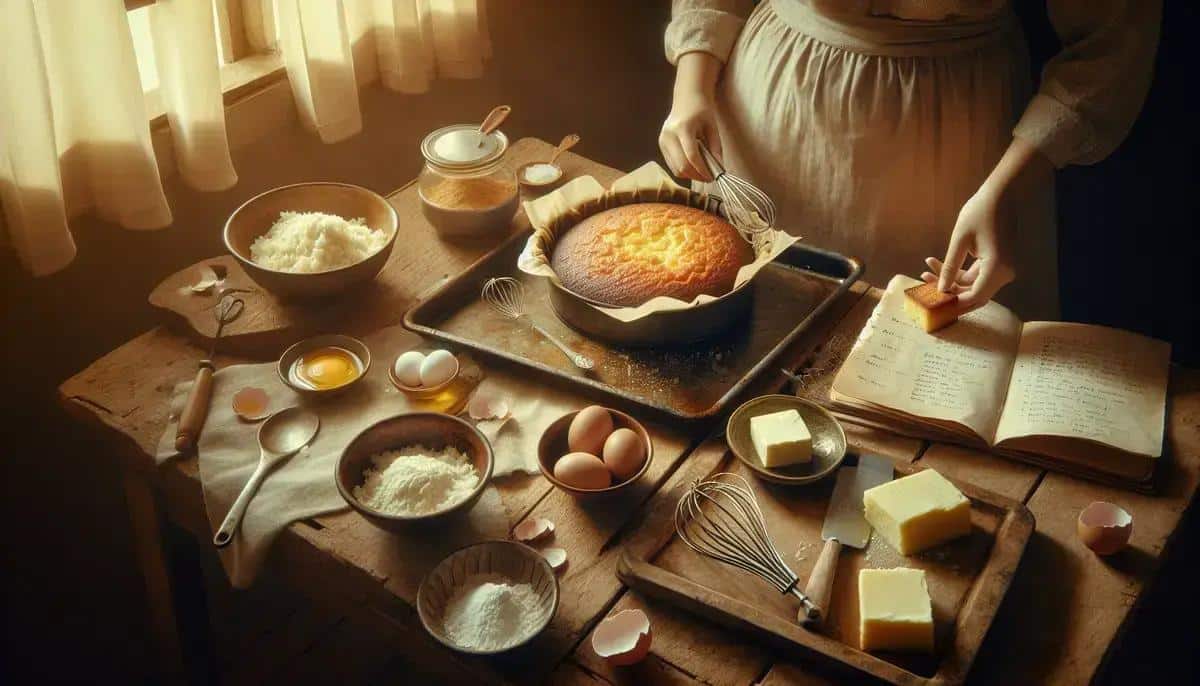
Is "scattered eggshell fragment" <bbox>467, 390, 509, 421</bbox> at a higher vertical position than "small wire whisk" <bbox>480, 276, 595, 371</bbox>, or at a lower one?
lower

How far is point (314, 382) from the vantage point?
1.53 m

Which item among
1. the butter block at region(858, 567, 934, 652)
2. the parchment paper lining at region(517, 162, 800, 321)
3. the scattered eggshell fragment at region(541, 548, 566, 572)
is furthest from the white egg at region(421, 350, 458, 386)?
the butter block at region(858, 567, 934, 652)

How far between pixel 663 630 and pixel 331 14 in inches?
56.6

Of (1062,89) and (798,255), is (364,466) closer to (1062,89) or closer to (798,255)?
(798,255)

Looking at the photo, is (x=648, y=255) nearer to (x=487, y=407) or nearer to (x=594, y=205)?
(x=594, y=205)

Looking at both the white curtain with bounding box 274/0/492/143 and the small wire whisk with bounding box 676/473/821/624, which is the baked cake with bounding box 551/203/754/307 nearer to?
the small wire whisk with bounding box 676/473/821/624

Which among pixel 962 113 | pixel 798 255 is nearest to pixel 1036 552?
pixel 798 255

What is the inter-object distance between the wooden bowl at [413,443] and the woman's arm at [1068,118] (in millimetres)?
773

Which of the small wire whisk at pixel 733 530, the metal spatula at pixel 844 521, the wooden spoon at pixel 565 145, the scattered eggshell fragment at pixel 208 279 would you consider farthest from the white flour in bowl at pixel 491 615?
the wooden spoon at pixel 565 145

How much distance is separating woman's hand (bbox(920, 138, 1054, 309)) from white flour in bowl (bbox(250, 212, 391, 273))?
0.92 m

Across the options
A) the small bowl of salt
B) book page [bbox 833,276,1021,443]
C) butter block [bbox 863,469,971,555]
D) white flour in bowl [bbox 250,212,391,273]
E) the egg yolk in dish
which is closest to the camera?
butter block [bbox 863,469,971,555]

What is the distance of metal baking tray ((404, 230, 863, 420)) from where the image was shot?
4.96 feet

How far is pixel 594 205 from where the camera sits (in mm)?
1838

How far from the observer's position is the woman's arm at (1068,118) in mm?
1557
